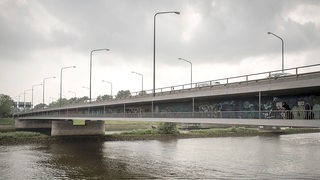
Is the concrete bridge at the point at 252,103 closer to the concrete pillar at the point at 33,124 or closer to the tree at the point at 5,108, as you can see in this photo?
the concrete pillar at the point at 33,124

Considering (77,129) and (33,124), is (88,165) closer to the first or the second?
(77,129)

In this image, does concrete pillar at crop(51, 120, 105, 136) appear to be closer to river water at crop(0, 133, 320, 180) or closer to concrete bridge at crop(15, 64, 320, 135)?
river water at crop(0, 133, 320, 180)

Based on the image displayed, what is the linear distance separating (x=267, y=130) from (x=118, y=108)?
2612 inches

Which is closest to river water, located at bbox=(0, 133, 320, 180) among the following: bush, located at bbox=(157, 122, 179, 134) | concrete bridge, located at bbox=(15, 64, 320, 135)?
concrete bridge, located at bbox=(15, 64, 320, 135)

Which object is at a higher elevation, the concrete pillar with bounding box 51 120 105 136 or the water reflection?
the concrete pillar with bounding box 51 120 105 136

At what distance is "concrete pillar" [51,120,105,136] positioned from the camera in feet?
314

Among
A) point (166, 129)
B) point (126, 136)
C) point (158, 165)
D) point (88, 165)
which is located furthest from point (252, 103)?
point (166, 129)

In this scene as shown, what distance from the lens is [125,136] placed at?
90.9m

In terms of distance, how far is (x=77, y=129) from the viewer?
3797 inches

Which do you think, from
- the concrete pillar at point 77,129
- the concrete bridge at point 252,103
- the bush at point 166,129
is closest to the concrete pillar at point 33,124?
the concrete pillar at point 77,129

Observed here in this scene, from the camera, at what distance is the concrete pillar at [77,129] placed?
314ft

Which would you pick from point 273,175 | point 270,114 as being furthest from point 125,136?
point 270,114

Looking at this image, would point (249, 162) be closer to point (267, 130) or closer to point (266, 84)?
point (266, 84)

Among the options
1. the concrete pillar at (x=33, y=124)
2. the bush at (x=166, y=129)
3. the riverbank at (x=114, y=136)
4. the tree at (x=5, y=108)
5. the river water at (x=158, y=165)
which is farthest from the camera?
the tree at (x=5, y=108)
